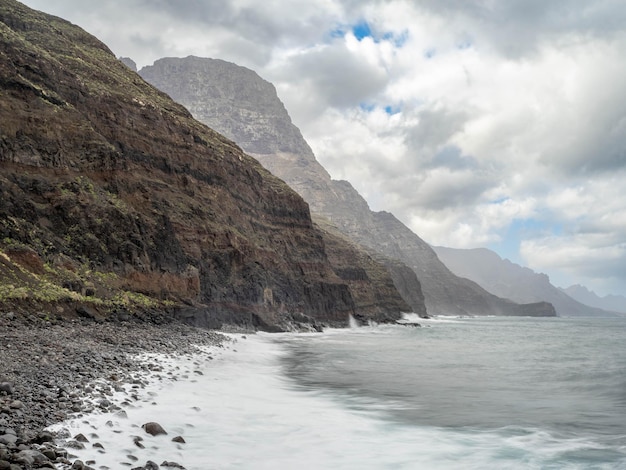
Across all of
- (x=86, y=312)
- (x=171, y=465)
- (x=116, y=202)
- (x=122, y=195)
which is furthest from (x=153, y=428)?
(x=122, y=195)

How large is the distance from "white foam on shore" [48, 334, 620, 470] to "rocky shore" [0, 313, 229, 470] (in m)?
0.51

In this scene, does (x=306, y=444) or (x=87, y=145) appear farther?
(x=87, y=145)

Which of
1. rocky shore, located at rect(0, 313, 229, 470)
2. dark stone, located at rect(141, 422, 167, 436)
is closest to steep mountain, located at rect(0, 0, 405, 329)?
rocky shore, located at rect(0, 313, 229, 470)

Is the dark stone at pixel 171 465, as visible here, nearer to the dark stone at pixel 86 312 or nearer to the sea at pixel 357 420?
the sea at pixel 357 420

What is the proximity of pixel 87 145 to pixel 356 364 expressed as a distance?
29.2 meters

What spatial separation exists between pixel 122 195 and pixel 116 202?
8.69 feet

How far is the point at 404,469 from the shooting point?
10258 millimetres

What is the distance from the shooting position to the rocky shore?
25.0 feet

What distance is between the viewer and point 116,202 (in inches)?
1510

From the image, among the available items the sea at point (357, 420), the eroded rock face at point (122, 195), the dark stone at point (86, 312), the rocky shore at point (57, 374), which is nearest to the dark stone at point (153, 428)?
the sea at point (357, 420)

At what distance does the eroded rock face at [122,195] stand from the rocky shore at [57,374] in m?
4.66

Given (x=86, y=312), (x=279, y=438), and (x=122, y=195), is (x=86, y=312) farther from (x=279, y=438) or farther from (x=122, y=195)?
(x=279, y=438)

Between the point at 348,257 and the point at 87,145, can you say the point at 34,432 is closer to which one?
the point at 87,145

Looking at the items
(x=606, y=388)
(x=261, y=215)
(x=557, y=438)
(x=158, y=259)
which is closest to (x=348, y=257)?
(x=261, y=215)
